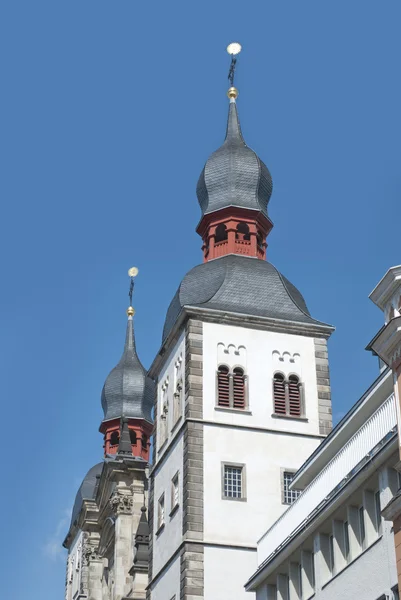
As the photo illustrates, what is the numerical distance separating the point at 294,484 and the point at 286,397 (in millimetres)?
9478

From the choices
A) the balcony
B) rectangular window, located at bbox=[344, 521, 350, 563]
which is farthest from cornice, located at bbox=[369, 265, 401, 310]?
rectangular window, located at bbox=[344, 521, 350, 563]

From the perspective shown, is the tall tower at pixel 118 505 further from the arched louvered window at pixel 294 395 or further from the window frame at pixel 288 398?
the arched louvered window at pixel 294 395

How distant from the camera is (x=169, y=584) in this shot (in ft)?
141

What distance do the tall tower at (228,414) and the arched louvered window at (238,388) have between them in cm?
4

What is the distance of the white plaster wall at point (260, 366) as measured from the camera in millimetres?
44969

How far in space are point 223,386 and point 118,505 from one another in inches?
541

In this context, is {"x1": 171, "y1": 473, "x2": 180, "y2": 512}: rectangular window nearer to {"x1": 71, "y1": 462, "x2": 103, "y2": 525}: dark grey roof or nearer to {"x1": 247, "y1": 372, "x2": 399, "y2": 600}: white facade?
{"x1": 247, "y1": 372, "x2": 399, "y2": 600}: white facade

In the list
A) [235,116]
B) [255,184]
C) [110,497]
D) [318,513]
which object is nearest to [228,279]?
[255,184]

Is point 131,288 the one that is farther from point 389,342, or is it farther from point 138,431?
point 389,342

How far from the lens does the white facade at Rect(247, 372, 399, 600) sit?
26.4 meters

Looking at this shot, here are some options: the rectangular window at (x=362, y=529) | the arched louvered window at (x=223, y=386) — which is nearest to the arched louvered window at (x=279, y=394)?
the arched louvered window at (x=223, y=386)

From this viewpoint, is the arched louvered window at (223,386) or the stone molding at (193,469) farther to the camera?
the arched louvered window at (223,386)

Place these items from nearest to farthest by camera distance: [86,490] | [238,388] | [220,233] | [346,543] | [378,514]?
1. [378,514]
2. [346,543]
3. [238,388]
4. [220,233]
5. [86,490]

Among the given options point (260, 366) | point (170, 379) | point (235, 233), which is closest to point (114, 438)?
point (235, 233)
